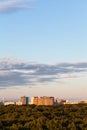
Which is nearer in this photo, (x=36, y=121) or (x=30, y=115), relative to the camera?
(x=36, y=121)

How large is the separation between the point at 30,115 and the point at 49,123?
5568 millimetres

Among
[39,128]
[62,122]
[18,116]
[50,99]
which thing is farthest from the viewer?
[50,99]

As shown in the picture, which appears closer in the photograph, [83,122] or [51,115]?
[83,122]

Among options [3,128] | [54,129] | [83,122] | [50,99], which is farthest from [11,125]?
[50,99]

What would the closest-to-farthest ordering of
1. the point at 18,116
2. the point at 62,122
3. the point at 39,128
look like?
the point at 39,128
the point at 62,122
the point at 18,116

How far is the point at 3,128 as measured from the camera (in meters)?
26.3

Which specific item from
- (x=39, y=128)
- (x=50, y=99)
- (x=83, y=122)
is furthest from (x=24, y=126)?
(x=50, y=99)

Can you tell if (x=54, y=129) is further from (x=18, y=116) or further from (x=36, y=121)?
(x=18, y=116)

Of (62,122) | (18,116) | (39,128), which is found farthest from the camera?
(18,116)

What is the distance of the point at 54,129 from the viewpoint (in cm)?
2614

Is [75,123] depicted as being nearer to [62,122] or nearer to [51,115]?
[62,122]

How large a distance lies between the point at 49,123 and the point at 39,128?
1316 millimetres

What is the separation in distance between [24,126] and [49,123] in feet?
6.07

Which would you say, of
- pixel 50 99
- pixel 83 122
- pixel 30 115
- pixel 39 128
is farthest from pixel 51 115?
pixel 50 99
